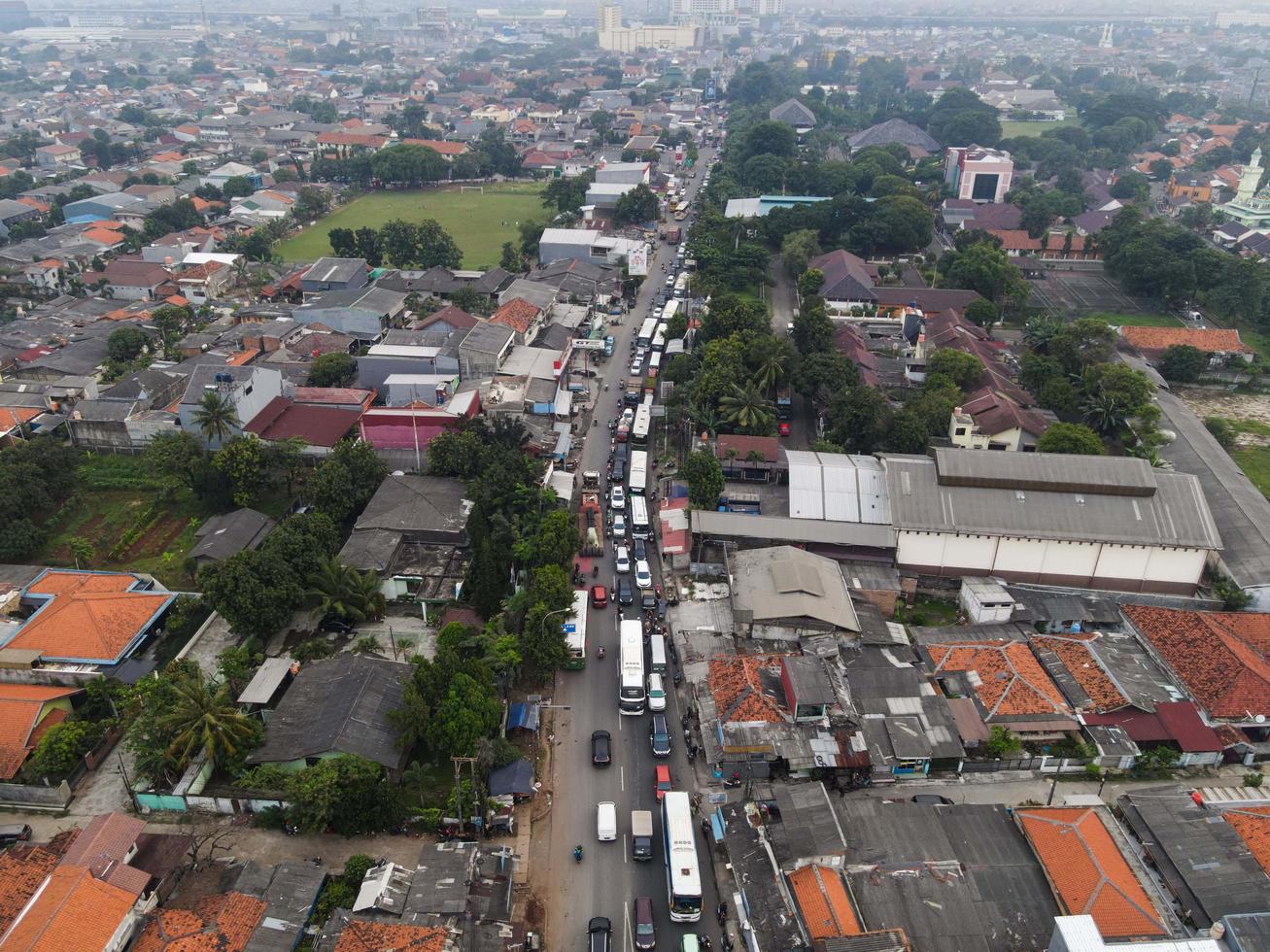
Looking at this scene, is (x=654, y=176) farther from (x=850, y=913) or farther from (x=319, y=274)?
(x=850, y=913)

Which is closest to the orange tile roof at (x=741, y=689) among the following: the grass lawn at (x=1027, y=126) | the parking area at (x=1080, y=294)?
the parking area at (x=1080, y=294)

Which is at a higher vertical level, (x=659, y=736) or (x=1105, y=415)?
(x=1105, y=415)

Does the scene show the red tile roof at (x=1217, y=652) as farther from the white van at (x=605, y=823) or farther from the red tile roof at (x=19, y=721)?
the red tile roof at (x=19, y=721)

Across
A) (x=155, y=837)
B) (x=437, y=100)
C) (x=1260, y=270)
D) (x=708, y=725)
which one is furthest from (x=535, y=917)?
(x=437, y=100)

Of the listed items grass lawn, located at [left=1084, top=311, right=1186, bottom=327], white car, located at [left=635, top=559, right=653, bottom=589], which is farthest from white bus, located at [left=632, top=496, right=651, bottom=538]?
grass lawn, located at [left=1084, top=311, right=1186, bottom=327]

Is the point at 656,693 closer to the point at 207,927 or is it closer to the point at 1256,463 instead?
the point at 207,927

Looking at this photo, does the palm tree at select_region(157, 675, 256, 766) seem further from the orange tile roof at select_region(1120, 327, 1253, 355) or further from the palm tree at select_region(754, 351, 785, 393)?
the orange tile roof at select_region(1120, 327, 1253, 355)

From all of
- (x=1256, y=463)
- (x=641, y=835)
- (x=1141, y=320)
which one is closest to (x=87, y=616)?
(x=641, y=835)
